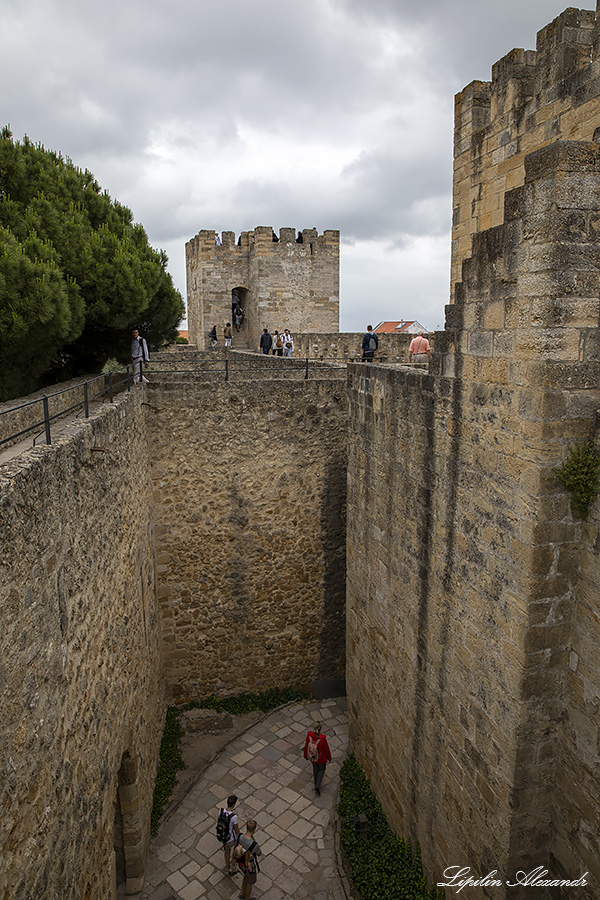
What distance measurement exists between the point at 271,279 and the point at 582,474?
50.0ft

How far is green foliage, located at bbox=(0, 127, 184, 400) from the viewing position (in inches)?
321

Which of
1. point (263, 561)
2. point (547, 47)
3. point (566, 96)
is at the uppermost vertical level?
point (547, 47)

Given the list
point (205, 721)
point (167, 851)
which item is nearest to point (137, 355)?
point (205, 721)

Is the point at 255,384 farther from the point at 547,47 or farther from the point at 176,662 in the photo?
the point at 547,47

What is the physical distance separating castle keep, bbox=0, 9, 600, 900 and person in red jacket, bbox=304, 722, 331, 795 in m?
0.55

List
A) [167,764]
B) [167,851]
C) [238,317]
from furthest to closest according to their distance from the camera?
[238,317] < [167,764] < [167,851]

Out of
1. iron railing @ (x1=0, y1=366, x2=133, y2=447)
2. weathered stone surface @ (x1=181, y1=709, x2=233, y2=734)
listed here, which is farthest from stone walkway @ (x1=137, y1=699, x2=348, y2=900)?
iron railing @ (x1=0, y1=366, x2=133, y2=447)

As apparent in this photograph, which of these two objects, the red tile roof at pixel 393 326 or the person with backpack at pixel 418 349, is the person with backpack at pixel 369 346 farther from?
the red tile roof at pixel 393 326

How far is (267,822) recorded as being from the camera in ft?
26.0

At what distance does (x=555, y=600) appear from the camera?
4.21 metres

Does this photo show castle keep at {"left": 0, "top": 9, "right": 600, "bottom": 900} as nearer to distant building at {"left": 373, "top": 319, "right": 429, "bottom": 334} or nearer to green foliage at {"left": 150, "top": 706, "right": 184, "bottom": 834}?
green foliage at {"left": 150, "top": 706, "right": 184, "bottom": 834}

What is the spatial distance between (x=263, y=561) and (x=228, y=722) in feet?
8.69

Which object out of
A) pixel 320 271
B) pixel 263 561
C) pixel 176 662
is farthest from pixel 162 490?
pixel 320 271

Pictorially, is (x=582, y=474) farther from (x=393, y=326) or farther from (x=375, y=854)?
(x=393, y=326)
